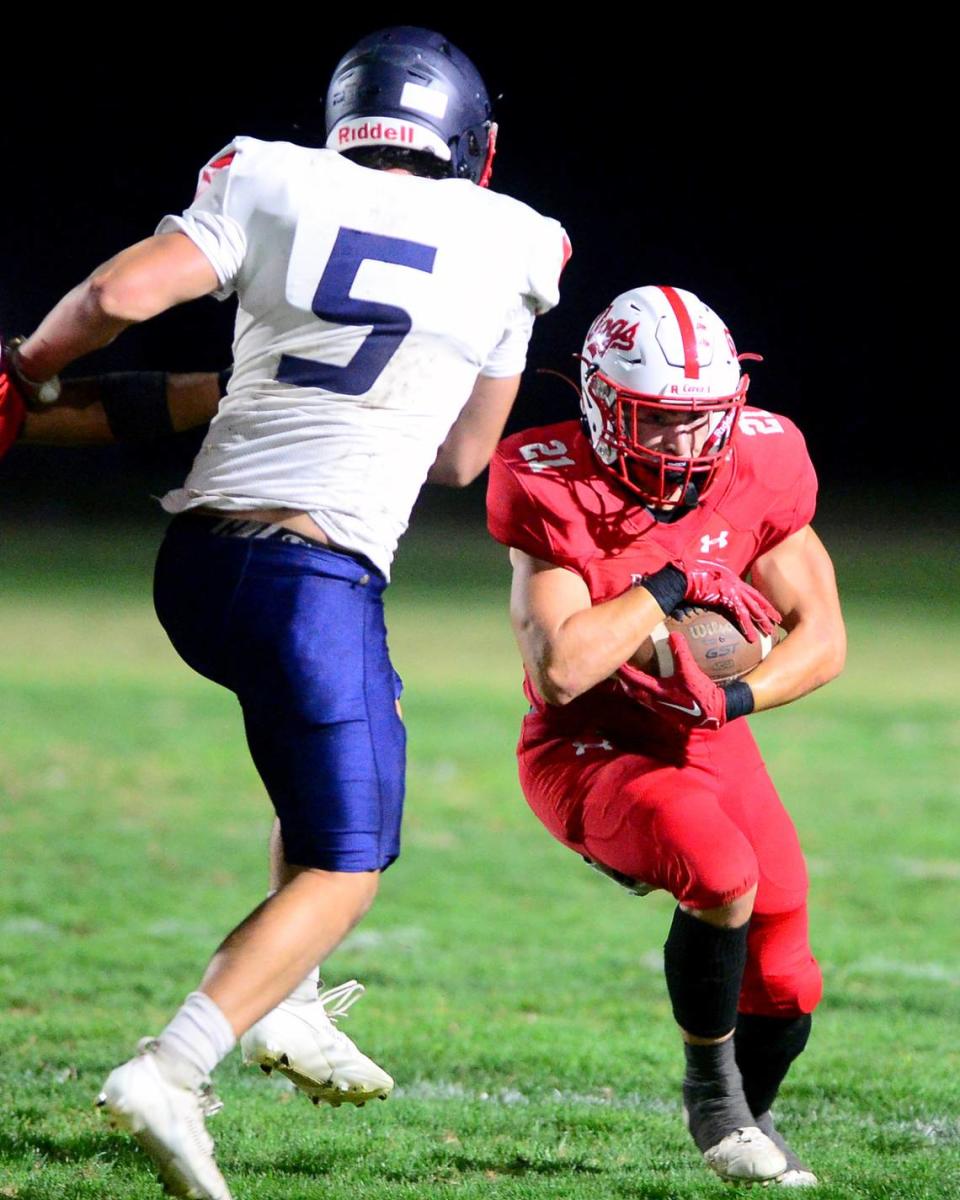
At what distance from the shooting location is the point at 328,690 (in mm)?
2605

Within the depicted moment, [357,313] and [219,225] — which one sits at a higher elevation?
[219,225]

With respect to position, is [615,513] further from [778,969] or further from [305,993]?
[305,993]

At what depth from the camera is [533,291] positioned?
291cm

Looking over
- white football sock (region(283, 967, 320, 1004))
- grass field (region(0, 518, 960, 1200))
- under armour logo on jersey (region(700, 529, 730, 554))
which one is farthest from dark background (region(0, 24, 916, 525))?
white football sock (region(283, 967, 320, 1004))

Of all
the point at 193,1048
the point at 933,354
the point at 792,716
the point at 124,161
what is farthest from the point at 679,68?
the point at 193,1048

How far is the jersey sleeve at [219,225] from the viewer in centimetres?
263

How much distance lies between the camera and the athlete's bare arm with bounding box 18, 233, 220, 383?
2.56 metres

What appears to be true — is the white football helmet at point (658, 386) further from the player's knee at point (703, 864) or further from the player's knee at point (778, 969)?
the player's knee at point (778, 969)

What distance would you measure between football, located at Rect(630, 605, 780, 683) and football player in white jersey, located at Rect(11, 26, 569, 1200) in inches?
20.5

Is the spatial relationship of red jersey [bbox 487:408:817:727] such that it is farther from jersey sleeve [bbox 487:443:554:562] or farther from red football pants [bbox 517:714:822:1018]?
red football pants [bbox 517:714:822:1018]

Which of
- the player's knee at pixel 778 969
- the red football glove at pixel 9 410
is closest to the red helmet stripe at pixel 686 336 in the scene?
the player's knee at pixel 778 969

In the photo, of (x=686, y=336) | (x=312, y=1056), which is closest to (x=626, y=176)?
(x=686, y=336)

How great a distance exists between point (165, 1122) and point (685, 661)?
1.24 m

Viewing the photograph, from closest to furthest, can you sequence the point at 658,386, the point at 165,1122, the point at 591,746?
the point at 165,1122 < the point at 658,386 < the point at 591,746
